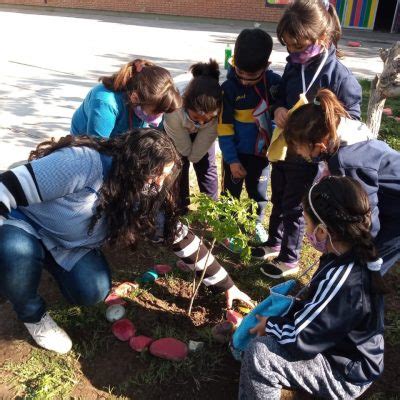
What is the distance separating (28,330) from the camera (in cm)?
223

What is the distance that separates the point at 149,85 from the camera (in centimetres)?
243

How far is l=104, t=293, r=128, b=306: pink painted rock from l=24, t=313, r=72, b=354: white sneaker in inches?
13.8

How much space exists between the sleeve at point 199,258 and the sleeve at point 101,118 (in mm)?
810

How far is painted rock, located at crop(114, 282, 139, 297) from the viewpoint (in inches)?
101

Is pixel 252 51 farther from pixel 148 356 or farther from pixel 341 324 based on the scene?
pixel 148 356

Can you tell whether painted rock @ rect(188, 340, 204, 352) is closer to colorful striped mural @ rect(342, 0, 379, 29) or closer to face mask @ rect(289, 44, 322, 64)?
face mask @ rect(289, 44, 322, 64)

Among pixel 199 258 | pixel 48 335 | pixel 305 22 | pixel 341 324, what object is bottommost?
pixel 48 335

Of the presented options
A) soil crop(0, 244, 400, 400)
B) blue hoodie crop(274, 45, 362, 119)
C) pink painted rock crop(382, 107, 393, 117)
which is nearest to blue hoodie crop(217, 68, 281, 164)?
blue hoodie crop(274, 45, 362, 119)

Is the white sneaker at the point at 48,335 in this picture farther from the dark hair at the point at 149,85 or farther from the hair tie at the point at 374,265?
the hair tie at the point at 374,265

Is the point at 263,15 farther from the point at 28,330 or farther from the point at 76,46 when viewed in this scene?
the point at 28,330

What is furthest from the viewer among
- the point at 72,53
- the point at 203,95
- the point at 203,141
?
the point at 72,53

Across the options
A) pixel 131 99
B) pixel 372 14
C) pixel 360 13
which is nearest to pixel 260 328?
pixel 131 99

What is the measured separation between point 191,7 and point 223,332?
18122 millimetres

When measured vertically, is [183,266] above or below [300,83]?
below
